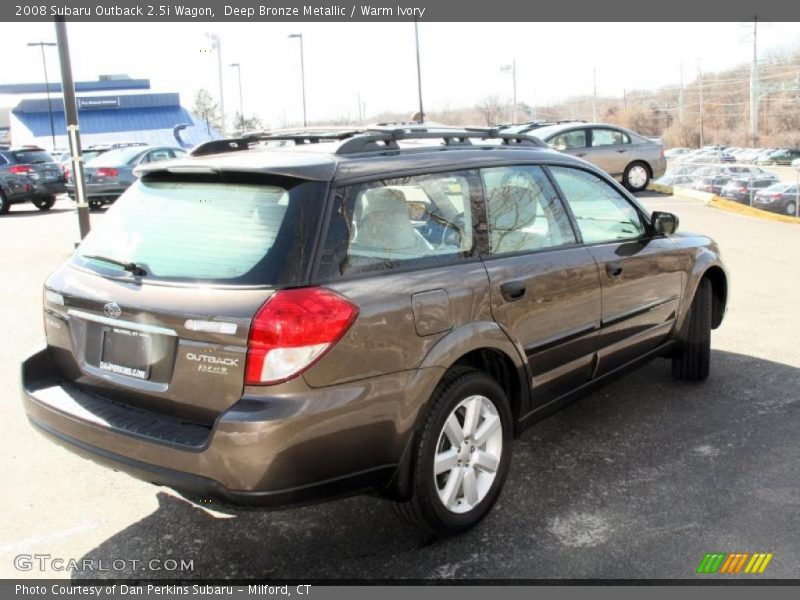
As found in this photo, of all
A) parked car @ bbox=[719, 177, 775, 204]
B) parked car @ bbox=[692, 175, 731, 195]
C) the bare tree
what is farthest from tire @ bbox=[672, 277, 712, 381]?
the bare tree

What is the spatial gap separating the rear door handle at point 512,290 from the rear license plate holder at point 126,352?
158cm

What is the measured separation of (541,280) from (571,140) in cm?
1411

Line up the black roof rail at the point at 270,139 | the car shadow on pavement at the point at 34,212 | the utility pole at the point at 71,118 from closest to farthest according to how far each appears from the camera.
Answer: the black roof rail at the point at 270,139
the utility pole at the point at 71,118
the car shadow on pavement at the point at 34,212

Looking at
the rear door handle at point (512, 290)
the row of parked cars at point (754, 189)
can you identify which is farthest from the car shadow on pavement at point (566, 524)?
the row of parked cars at point (754, 189)

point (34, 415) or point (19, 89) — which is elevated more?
point (19, 89)

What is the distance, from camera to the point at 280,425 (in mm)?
2873

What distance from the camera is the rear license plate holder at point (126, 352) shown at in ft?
10.4

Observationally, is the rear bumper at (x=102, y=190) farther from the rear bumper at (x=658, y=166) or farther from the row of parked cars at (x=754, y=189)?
the row of parked cars at (x=754, y=189)

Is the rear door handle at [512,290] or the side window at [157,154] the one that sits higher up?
the side window at [157,154]

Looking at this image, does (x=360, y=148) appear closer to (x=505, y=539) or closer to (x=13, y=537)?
(x=505, y=539)

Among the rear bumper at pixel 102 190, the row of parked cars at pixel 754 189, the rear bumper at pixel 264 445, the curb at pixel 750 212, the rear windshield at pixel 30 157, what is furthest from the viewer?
the row of parked cars at pixel 754 189

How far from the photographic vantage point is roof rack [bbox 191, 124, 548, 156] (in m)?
3.67
